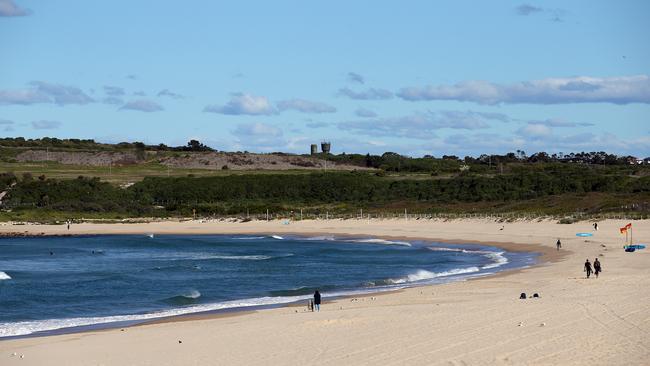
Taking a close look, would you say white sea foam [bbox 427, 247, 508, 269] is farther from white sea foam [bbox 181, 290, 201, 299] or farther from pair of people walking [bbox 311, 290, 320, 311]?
pair of people walking [bbox 311, 290, 320, 311]

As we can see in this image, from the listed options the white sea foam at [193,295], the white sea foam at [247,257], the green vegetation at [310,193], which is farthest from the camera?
the green vegetation at [310,193]

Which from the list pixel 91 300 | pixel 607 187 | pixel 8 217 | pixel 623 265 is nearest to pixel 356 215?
pixel 607 187

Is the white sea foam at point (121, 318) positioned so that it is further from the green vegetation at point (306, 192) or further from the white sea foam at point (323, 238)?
the green vegetation at point (306, 192)

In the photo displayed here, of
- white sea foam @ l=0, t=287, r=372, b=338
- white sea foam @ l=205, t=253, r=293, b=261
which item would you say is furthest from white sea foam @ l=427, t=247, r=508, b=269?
white sea foam @ l=0, t=287, r=372, b=338

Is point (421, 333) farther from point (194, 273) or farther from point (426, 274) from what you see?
point (194, 273)

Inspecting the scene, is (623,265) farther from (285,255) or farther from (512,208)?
(512,208)

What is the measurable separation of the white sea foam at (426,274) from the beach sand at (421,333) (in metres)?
3.83

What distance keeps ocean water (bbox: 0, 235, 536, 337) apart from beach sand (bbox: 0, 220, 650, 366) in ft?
11.6

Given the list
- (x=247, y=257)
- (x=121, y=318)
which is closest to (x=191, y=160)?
(x=247, y=257)

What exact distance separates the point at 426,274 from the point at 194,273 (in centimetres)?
1063

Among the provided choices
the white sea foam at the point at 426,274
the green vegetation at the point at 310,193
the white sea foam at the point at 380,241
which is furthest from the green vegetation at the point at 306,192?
the white sea foam at the point at 426,274

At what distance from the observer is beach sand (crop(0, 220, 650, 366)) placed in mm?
17453

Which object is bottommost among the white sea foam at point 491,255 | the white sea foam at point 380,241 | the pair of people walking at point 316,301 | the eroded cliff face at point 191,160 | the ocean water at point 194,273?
the ocean water at point 194,273

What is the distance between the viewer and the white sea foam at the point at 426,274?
3659cm
